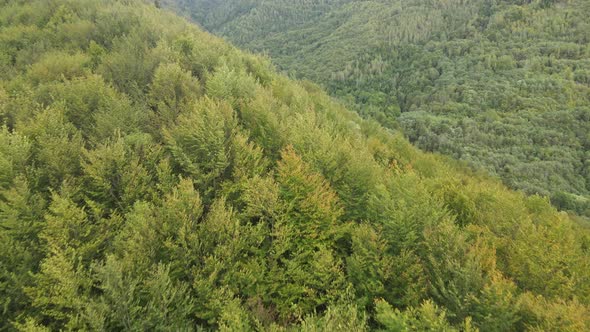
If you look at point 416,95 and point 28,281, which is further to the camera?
point 416,95

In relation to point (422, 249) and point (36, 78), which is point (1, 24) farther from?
point (422, 249)

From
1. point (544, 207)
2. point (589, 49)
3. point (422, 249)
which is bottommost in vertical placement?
point (589, 49)

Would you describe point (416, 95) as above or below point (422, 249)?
below

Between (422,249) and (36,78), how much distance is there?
43.3m

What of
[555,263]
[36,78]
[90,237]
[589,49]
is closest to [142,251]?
[90,237]

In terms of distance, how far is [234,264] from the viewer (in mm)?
21875

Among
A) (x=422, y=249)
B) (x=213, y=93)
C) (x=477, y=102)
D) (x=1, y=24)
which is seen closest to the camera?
(x=422, y=249)

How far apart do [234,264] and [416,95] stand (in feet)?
626

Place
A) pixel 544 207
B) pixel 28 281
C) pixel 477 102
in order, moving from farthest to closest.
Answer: pixel 477 102 → pixel 544 207 → pixel 28 281

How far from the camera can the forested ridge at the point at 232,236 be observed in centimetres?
1831

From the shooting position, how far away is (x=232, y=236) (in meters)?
22.8

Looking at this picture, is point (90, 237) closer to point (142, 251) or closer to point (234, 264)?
point (142, 251)

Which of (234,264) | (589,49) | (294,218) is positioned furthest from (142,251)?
(589,49)

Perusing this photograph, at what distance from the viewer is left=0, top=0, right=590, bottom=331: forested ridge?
721 inches
